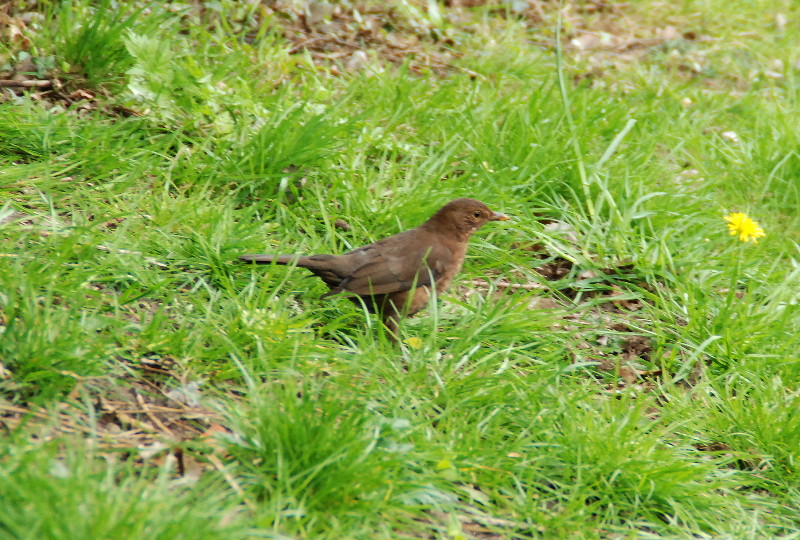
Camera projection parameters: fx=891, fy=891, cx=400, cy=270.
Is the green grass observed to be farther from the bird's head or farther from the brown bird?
the bird's head

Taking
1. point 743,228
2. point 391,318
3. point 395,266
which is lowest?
point 391,318

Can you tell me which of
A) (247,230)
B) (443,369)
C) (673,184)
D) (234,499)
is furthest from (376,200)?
(234,499)

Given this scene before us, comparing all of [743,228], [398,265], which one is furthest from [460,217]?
[743,228]

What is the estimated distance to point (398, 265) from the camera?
430 cm

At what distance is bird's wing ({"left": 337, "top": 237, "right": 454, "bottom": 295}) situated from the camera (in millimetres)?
4199

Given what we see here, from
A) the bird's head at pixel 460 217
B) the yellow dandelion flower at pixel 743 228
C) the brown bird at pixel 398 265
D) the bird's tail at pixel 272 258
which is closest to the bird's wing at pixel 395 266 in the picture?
the brown bird at pixel 398 265

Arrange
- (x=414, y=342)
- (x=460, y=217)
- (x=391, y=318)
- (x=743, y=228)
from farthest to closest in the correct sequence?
(x=743, y=228) → (x=460, y=217) → (x=391, y=318) → (x=414, y=342)

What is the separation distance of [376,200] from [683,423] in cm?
211

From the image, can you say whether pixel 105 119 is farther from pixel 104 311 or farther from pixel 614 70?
pixel 614 70

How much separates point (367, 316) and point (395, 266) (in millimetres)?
318

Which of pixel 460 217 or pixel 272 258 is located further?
pixel 460 217

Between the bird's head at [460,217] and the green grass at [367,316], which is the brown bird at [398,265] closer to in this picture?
the bird's head at [460,217]

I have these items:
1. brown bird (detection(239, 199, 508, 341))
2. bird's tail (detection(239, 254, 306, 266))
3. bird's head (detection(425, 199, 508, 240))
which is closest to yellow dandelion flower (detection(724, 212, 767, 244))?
bird's head (detection(425, 199, 508, 240))

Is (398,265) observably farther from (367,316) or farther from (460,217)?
(460,217)
